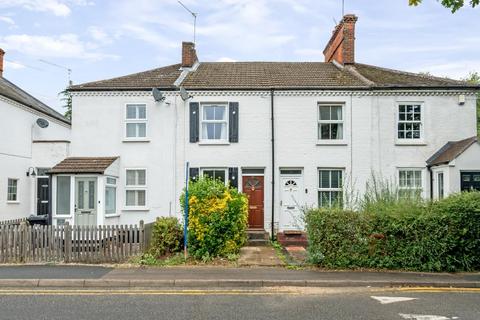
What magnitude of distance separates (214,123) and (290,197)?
4.47 metres

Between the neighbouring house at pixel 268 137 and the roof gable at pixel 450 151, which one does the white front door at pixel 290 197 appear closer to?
the neighbouring house at pixel 268 137

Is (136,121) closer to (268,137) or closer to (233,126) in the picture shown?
(233,126)

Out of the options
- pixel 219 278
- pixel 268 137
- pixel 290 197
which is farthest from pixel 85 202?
pixel 219 278

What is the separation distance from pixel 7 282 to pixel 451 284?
10.1 m

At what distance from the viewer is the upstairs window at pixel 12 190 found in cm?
2177

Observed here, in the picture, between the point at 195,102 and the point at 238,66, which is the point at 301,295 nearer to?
the point at 195,102

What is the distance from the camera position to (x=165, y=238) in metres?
13.8

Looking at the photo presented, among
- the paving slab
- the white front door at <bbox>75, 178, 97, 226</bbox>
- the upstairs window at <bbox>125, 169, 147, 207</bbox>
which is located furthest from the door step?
the white front door at <bbox>75, 178, 97, 226</bbox>

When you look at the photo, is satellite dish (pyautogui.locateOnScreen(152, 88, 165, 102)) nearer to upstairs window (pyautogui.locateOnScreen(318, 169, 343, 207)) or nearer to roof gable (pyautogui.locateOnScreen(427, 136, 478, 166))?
upstairs window (pyautogui.locateOnScreen(318, 169, 343, 207))

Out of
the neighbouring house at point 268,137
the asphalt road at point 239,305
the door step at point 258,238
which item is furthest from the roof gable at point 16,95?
the asphalt road at point 239,305

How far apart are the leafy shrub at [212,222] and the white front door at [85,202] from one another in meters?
5.54

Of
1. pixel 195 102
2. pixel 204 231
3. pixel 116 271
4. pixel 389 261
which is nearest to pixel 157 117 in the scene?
pixel 195 102

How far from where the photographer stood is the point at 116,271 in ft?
37.9

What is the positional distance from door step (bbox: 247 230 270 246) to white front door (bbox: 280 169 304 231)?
3.86 ft
